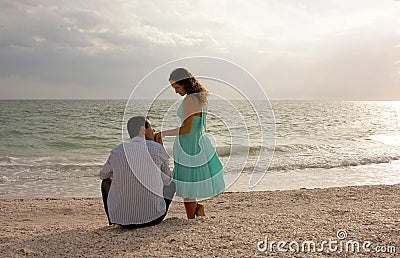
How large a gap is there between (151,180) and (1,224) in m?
2.86

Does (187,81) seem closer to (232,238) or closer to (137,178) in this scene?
(137,178)

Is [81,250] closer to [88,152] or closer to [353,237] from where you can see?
[353,237]

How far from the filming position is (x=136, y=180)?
4.38 m

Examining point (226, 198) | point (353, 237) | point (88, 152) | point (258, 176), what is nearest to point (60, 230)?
point (353, 237)

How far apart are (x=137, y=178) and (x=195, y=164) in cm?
71

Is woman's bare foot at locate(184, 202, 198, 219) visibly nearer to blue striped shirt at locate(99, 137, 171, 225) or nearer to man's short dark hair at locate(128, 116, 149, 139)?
blue striped shirt at locate(99, 137, 171, 225)

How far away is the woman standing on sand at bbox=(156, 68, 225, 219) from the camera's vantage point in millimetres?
4617

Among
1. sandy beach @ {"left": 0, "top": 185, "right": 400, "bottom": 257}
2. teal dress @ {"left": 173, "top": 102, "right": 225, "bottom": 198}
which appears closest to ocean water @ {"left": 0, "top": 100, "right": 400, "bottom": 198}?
teal dress @ {"left": 173, "top": 102, "right": 225, "bottom": 198}

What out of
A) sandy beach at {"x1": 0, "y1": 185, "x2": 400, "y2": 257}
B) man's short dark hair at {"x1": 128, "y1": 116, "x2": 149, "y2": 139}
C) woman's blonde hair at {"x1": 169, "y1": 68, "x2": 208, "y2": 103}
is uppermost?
woman's blonde hair at {"x1": 169, "y1": 68, "x2": 208, "y2": 103}

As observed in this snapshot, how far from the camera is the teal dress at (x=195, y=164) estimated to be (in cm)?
470

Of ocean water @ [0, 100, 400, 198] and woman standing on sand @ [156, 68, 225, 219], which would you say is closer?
woman standing on sand @ [156, 68, 225, 219]

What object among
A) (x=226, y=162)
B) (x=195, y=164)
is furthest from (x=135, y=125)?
(x=226, y=162)

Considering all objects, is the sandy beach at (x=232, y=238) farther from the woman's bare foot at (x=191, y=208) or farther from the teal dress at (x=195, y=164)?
the teal dress at (x=195, y=164)

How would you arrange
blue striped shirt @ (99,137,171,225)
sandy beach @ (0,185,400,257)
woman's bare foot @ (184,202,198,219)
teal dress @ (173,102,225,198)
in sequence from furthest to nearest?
woman's bare foot @ (184,202,198,219)
teal dress @ (173,102,225,198)
blue striped shirt @ (99,137,171,225)
sandy beach @ (0,185,400,257)
